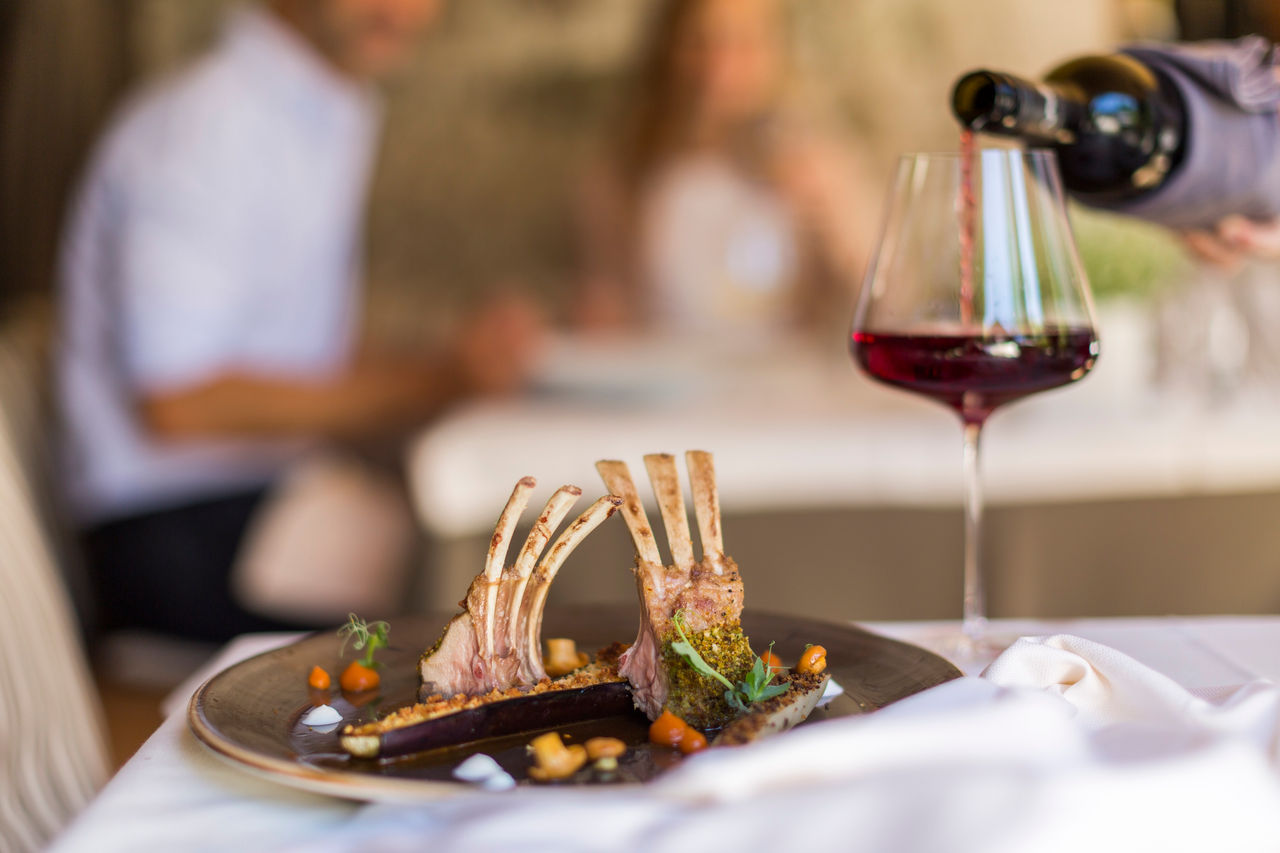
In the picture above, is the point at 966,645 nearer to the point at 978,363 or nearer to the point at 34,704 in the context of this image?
the point at 978,363

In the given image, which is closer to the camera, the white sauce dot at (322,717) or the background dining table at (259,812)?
the background dining table at (259,812)

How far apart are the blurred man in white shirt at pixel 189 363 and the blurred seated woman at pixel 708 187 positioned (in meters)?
1.03

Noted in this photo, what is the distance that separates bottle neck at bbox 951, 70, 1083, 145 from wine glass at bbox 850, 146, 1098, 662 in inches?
1.0

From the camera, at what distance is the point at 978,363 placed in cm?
77

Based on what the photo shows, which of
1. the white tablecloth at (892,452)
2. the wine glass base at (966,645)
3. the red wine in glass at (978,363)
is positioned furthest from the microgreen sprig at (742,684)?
the white tablecloth at (892,452)

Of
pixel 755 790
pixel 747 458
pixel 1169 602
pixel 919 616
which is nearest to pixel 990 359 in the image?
pixel 755 790

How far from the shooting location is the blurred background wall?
4.82m

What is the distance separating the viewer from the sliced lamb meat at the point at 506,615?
0.60 metres

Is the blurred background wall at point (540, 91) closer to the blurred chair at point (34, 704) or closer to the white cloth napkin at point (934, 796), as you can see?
the blurred chair at point (34, 704)

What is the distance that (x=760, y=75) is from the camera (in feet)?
16.3

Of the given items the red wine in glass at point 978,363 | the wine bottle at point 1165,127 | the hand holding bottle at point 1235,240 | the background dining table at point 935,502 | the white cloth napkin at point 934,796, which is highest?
the wine bottle at point 1165,127

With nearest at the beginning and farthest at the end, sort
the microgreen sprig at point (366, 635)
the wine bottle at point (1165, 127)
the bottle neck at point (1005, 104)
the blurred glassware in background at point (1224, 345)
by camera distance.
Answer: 1. the microgreen sprig at point (366, 635)
2. the bottle neck at point (1005, 104)
3. the wine bottle at point (1165, 127)
4. the blurred glassware in background at point (1224, 345)

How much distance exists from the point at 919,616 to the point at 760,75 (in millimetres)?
3572

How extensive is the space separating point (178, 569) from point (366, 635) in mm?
2001
